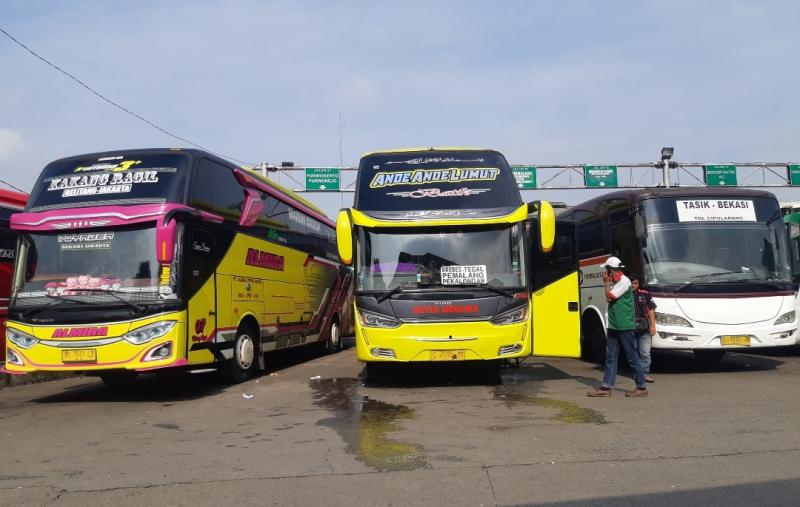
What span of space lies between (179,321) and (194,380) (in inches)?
132

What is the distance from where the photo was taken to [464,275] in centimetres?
979

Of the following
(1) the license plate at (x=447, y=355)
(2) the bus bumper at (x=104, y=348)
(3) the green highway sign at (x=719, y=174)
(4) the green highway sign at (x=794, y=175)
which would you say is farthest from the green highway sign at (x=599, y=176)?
(2) the bus bumper at (x=104, y=348)

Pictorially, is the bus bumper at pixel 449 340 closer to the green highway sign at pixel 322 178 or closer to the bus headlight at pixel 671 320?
the bus headlight at pixel 671 320

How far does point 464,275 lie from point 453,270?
0.17 m

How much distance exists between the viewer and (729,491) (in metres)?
4.84

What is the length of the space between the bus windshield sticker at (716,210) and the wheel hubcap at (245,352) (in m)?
7.55

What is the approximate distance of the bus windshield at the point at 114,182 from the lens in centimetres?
968

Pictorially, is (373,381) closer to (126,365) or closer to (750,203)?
(126,365)

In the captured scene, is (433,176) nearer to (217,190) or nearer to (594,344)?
(217,190)

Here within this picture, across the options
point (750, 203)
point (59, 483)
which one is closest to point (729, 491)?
point (59, 483)

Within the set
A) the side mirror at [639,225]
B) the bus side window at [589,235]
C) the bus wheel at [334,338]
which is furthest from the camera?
the bus wheel at [334,338]

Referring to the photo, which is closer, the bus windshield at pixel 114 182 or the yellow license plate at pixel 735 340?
the bus windshield at pixel 114 182

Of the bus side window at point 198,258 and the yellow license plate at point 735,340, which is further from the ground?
the bus side window at point 198,258

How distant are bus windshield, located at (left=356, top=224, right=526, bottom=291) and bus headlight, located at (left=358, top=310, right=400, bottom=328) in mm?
371
